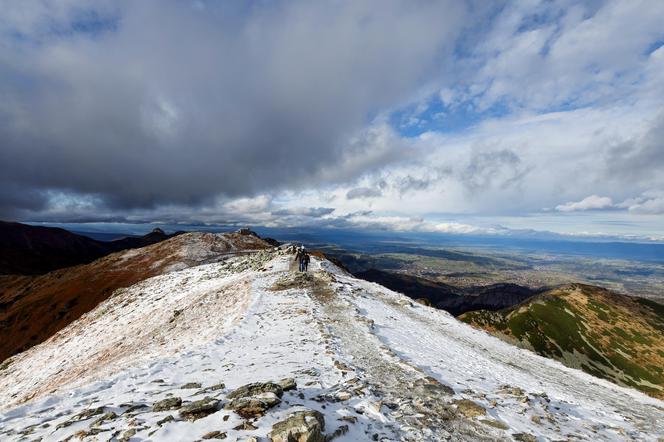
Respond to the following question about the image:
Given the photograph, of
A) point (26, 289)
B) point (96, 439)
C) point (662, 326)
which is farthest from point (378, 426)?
point (662, 326)

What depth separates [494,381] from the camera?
1644cm

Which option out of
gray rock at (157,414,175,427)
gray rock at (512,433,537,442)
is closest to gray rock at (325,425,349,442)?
gray rock at (157,414,175,427)

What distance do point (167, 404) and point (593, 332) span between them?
13740 centimetres

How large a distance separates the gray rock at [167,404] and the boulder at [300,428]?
147 inches

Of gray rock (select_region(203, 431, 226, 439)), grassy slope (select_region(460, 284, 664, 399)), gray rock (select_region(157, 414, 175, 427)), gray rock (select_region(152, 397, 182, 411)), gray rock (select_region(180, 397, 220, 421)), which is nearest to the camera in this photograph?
gray rock (select_region(203, 431, 226, 439))

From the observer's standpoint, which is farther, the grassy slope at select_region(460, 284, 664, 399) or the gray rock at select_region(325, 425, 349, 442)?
the grassy slope at select_region(460, 284, 664, 399)

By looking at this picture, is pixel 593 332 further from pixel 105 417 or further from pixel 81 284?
pixel 81 284

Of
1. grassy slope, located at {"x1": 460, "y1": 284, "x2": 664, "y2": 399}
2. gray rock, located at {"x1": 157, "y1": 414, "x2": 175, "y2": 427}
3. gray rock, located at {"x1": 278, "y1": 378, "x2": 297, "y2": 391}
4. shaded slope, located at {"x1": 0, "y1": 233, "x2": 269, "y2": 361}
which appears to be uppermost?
gray rock, located at {"x1": 157, "y1": 414, "x2": 175, "y2": 427}

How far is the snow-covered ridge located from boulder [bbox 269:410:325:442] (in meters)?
0.37

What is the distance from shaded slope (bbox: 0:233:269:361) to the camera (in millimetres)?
64875

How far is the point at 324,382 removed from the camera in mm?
12250

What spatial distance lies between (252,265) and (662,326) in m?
153

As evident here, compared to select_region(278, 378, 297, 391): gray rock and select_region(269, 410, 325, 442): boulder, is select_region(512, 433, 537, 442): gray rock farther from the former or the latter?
select_region(278, 378, 297, 391): gray rock

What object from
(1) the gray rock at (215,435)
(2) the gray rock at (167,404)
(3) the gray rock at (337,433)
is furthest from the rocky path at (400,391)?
(2) the gray rock at (167,404)
